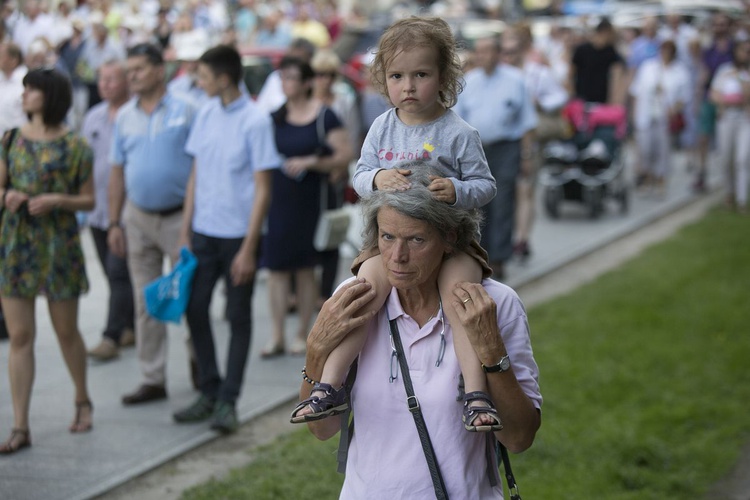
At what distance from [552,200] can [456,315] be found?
12.2 metres

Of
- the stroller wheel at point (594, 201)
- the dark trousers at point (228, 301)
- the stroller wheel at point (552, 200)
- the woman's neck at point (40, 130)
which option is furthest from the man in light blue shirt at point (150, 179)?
the stroller wheel at point (594, 201)

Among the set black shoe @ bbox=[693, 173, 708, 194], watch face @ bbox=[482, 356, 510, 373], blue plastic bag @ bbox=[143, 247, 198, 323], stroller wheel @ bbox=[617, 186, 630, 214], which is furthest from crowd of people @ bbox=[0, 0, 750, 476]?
stroller wheel @ bbox=[617, 186, 630, 214]

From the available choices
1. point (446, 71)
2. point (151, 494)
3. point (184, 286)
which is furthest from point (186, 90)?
point (446, 71)

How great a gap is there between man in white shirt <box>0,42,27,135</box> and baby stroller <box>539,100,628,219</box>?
7.42 metres

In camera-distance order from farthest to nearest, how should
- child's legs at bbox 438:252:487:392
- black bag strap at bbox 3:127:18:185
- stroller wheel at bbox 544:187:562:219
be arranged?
stroller wheel at bbox 544:187:562:219 < black bag strap at bbox 3:127:18:185 < child's legs at bbox 438:252:487:392

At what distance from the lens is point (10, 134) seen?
6895 mm

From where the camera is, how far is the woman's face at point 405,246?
144 inches

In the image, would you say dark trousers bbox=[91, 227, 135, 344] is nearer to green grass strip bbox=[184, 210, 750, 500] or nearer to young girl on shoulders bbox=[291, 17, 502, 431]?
green grass strip bbox=[184, 210, 750, 500]

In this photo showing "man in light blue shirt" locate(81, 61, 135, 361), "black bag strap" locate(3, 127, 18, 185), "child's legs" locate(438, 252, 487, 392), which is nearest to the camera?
"child's legs" locate(438, 252, 487, 392)

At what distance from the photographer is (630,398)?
8234 mm

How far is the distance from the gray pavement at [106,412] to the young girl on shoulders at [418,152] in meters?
2.92

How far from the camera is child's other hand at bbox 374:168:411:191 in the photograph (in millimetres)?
3689

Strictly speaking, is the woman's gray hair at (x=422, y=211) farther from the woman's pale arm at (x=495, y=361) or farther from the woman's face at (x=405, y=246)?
the woman's pale arm at (x=495, y=361)

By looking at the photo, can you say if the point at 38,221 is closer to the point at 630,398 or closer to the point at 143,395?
the point at 143,395
